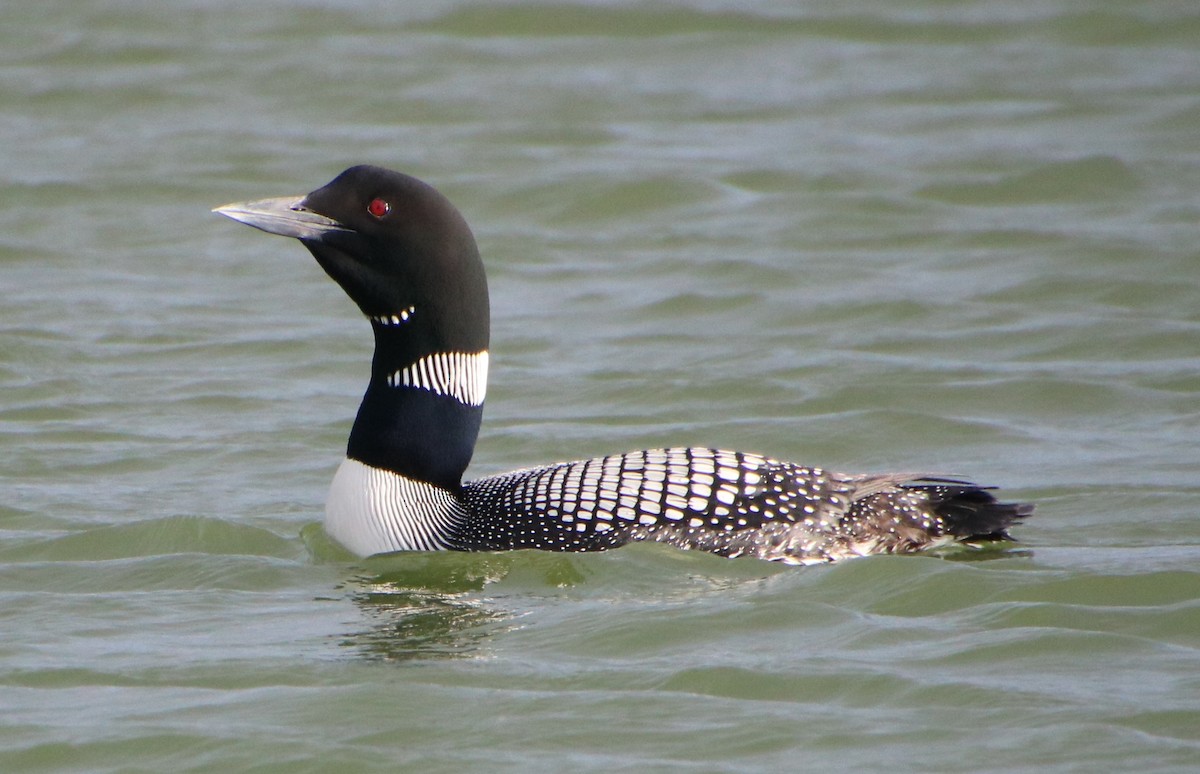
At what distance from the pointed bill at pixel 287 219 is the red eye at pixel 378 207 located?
0.09 meters

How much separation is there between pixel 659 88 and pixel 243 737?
9198 millimetres

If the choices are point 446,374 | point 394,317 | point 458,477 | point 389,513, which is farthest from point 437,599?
point 394,317

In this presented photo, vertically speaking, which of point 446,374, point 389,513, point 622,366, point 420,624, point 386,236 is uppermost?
point 386,236

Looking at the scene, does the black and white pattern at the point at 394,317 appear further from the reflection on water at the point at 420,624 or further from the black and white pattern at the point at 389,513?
the reflection on water at the point at 420,624

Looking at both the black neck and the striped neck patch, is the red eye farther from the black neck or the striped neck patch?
the striped neck patch

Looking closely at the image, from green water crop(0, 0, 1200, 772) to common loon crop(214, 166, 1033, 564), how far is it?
0.34 ft

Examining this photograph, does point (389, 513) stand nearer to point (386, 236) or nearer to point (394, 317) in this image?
point (394, 317)

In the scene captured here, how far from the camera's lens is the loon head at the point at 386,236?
5426mm

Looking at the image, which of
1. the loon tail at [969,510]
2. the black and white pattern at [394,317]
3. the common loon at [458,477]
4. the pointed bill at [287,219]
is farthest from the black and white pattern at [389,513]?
the loon tail at [969,510]

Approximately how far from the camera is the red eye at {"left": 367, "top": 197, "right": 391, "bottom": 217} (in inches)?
214

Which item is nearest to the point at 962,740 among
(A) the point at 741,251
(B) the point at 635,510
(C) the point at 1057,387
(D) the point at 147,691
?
(B) the point at 635,510

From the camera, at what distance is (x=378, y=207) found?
5.43 meters

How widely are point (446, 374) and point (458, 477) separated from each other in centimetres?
30

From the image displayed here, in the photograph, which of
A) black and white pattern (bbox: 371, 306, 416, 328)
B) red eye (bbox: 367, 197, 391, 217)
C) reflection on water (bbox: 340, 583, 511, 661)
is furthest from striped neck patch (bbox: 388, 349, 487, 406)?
reflection on water (bbox: 340, 583, 511, 661)
